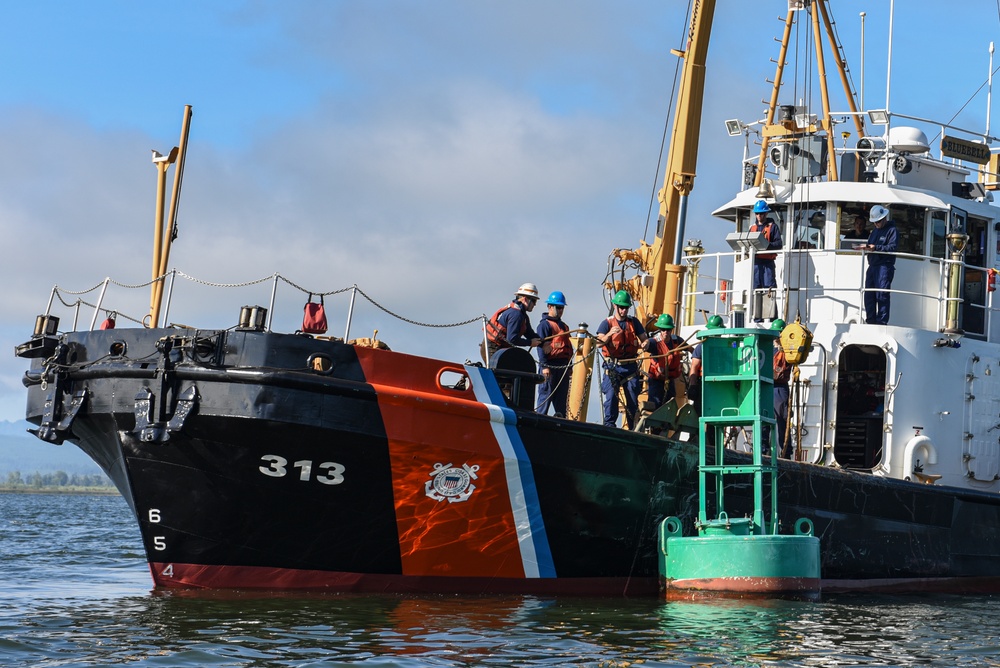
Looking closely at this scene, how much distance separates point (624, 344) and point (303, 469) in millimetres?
3426

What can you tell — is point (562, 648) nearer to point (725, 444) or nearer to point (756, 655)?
point (756, 655)

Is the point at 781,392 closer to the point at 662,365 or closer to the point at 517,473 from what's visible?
the point at 662,365

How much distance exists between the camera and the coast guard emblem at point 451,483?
34.1ft

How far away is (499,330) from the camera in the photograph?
11.6 meters

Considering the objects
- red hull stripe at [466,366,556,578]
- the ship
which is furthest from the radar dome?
red hull stripe at [466,366,556,578]

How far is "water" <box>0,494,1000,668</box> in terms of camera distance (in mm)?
8031

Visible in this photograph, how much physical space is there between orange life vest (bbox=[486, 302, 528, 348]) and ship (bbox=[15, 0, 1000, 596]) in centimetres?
33

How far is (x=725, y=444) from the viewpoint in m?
11.7

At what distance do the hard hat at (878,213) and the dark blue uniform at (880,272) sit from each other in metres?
0.11

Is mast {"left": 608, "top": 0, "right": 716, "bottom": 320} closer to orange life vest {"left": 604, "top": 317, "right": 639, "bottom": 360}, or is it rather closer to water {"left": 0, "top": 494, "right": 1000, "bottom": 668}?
orange life vest {"left": 604, "top": 317, "right": 639, "bottom": 360}

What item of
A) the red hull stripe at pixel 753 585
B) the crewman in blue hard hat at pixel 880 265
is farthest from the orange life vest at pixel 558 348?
the crewman in blue hard hat at pixel 880 265

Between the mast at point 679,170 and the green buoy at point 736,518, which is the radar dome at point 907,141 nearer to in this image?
the mast at point 679,170

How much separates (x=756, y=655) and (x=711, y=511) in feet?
11.2

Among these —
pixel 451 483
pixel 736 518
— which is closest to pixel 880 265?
pixel 736 518
